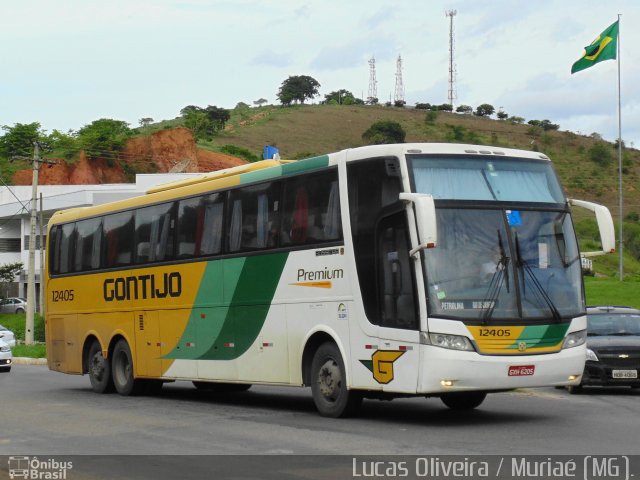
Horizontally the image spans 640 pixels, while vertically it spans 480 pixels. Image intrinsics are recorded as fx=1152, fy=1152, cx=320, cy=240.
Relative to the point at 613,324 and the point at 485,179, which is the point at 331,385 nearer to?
the point at 485,179

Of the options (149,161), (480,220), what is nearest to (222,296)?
(480,220)

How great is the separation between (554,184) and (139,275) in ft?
28.9

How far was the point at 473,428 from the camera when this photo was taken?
14.4m

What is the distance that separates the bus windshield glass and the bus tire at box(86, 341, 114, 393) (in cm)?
1022

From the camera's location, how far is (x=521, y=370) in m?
14.5

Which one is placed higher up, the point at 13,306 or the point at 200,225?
the point at 200,225

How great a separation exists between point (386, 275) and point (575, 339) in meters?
2.64

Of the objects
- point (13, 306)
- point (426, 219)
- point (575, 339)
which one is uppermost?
point (426, 219)

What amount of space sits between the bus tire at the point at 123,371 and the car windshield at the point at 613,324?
867 cm

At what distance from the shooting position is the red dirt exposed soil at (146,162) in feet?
355

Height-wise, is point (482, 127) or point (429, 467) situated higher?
point (482, 127)

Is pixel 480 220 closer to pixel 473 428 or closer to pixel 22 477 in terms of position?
pixel 473 428

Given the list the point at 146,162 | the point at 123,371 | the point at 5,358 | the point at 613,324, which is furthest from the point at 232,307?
the point at 146,162

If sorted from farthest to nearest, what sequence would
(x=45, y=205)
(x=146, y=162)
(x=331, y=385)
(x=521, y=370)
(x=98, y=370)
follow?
(x=146, y=162) → (x=45, y=205) → (x=98, y=370) → (x=331, y=385) → (x=521, y=370)
